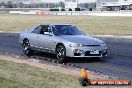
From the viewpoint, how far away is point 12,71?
11.8m

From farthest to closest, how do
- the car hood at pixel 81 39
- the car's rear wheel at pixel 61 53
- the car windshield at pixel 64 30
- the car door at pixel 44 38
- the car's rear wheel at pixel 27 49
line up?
the car's rear wheel at pixel 27 49 < the car door at pixel 44 38 < the car windshield at pixel 64 30 < the car's rear wheel at pixel 61 53 < the car hood at pixel 81 39

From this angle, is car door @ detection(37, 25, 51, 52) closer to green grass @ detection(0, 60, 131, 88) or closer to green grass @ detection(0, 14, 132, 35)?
green grass @ detection(0, 60, 131, 88)

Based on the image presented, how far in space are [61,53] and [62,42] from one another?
434mm

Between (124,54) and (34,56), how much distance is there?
4.08 metres

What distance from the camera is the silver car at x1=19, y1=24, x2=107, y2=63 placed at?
1448 centimetres

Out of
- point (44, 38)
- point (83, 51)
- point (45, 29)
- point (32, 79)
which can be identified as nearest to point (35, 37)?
point (45, 29)

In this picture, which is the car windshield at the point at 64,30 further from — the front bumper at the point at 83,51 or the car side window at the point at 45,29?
the front bumper at the point at 83,51

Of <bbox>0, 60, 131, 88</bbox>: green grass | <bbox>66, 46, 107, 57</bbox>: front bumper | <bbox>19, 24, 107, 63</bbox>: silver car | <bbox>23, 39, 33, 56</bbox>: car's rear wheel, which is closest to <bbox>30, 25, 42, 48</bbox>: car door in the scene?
<bbox>19, 24, 107, 63</bbox>: silver car

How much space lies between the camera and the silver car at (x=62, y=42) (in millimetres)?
14484

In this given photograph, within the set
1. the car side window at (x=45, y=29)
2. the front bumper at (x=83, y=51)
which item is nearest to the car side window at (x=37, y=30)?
the car side window at (x=45, y=29)

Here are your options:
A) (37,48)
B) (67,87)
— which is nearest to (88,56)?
(37,48)

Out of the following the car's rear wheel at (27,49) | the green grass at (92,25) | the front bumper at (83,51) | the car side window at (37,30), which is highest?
the car side window at (37,30)

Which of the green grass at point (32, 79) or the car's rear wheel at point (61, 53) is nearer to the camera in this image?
the green grass at point (32, 79)

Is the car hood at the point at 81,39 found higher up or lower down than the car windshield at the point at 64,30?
lower down
